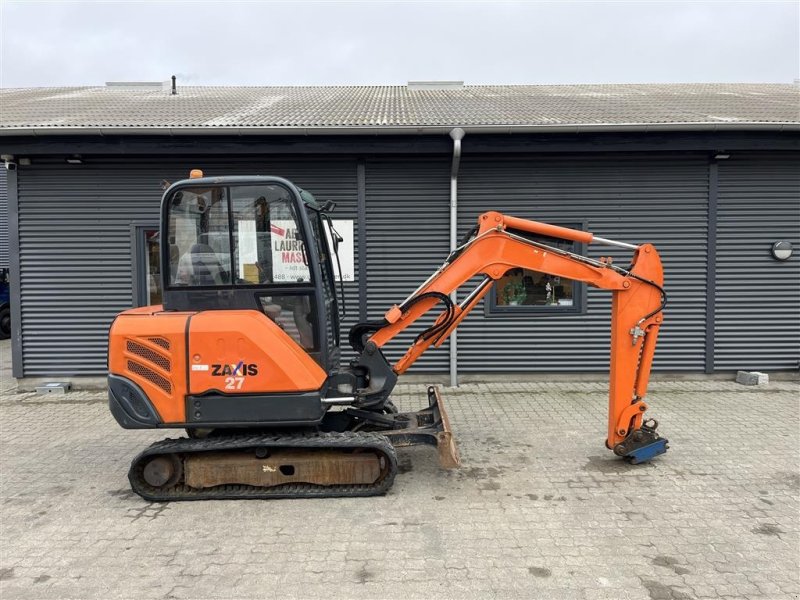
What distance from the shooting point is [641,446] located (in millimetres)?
4785

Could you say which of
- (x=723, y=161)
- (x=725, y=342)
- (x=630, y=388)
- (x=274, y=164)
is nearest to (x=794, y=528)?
(x=630, y=388)

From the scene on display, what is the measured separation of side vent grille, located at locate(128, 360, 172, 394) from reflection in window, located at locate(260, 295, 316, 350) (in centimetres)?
94

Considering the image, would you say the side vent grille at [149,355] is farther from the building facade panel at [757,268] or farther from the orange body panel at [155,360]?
the building facade panel at [757,268]

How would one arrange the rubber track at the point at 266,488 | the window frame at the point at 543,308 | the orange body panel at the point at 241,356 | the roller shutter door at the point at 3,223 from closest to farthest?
the orange body panel at the point at 241,356 → the rubber track at the point at 266,488 → the window frame at the point at 543,308 → the roller shutter door at the point at 3,223

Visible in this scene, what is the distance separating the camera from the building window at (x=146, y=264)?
784 cm

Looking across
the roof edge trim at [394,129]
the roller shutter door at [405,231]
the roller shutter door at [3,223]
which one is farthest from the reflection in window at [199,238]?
the roller shutter door at [3,223]

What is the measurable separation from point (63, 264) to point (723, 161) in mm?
9903

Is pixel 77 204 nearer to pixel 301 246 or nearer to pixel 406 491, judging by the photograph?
pixel 301 246

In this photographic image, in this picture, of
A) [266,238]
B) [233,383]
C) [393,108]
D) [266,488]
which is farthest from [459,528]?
[393,108]

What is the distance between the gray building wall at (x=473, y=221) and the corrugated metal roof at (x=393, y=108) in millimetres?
615

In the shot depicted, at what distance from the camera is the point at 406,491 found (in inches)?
174

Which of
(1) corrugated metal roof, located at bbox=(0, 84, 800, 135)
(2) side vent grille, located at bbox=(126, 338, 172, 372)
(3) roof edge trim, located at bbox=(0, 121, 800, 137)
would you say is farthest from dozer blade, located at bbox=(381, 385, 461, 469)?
(1) corrugated metal roof, located at bbox=(0, 84, 800, 135)

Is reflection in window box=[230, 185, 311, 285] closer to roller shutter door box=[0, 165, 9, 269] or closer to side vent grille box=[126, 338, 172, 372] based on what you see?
side vent grille box=[126, 338, 172, 372]

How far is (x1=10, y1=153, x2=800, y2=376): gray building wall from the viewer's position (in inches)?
307
